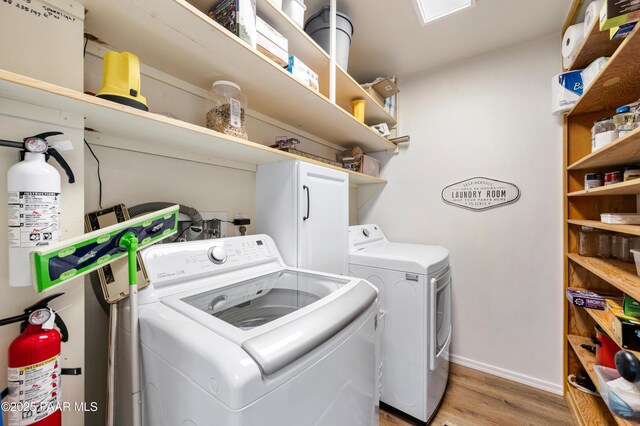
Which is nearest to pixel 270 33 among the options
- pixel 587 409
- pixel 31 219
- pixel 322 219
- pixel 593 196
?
pixel 322 219

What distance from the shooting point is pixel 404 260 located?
1.55 m

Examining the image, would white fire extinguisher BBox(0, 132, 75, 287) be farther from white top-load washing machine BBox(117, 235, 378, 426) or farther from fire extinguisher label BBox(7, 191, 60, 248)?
white top-load washing machine BBox(117, 235, 378, 426)

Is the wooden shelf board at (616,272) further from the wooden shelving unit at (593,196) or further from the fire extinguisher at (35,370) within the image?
the fire extinguisher at (35,370)

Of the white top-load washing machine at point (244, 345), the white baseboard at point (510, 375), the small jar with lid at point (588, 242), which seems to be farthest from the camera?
the white baseboard at point (510, 375)

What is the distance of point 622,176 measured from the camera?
1337 mm

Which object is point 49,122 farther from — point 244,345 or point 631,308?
point 631,308

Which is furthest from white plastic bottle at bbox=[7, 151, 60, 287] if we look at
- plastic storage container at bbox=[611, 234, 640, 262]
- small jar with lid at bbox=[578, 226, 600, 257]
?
small jar with lid at bbox=[578, 226, 600, 257]

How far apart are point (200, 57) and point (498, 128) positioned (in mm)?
2227

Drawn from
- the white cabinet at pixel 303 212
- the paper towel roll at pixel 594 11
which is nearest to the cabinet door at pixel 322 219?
the white cabinet at pixel 303 212

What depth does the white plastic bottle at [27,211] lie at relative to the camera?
23.3 inches

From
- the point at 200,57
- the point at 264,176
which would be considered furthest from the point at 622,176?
the point at 200,57

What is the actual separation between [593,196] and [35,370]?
9.39 ft

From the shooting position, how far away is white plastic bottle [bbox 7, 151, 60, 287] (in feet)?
1.94

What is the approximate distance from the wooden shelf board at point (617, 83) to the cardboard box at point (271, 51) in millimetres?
1314
